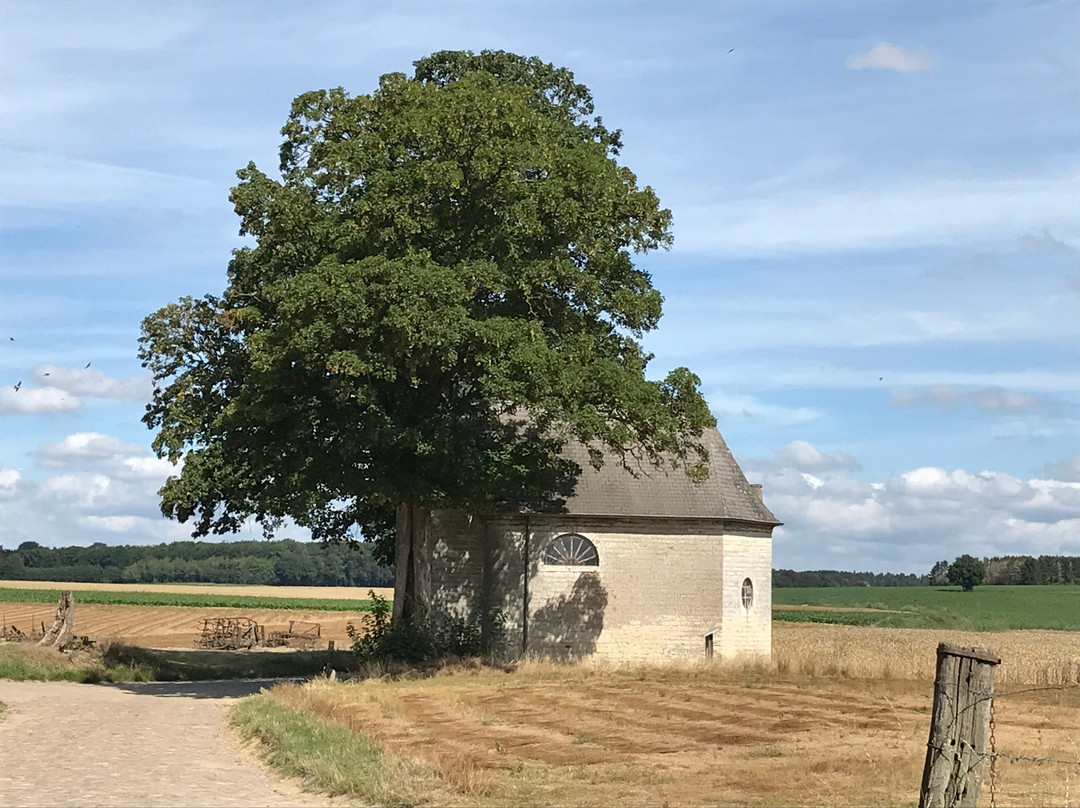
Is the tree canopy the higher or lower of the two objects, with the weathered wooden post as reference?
higher

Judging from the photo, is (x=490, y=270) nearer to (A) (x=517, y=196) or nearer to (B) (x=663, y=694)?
(A) (x=517, y=196)

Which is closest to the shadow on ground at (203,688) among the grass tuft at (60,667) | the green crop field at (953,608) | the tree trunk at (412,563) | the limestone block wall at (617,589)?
the grass tuft at (60,667)

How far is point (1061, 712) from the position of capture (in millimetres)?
23219

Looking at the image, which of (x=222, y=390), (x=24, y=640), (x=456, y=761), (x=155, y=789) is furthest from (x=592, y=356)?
(x=24, y=640)

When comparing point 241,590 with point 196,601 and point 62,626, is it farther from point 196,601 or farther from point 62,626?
point 62,626

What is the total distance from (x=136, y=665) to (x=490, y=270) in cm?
1595

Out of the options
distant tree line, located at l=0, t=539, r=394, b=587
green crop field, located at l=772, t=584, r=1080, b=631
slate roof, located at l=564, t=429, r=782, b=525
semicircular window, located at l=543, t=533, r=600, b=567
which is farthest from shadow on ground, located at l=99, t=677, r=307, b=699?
distant tree line, located at l=0, t=539, r=394, b=587

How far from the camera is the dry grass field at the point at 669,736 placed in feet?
45.8

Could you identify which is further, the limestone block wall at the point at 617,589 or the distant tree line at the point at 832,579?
the distant tree line at the point at 832,579

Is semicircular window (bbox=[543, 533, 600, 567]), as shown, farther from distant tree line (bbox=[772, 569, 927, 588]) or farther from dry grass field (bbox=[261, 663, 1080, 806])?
distant tree line (bbox=[772, 569, 927, 588])

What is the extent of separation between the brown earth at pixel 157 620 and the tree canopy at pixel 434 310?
19.2 meters

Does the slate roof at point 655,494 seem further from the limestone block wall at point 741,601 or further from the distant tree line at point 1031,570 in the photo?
the distant tree line at point 1031,570

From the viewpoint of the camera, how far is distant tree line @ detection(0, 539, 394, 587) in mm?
152375

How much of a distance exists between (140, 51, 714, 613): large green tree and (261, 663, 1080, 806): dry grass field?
17.8ft
